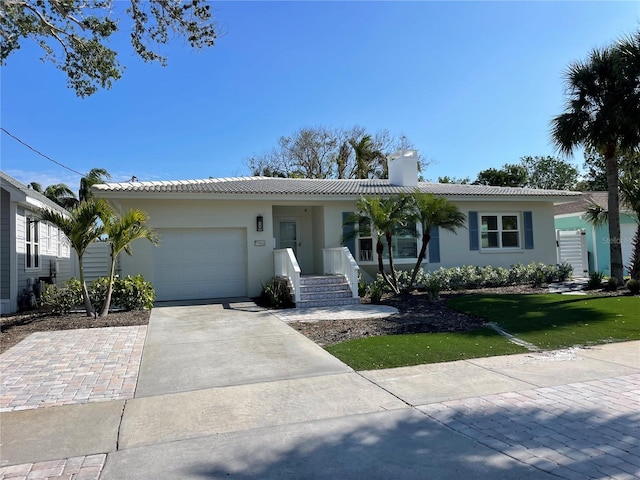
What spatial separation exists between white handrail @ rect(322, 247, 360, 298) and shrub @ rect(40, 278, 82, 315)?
6940 mm

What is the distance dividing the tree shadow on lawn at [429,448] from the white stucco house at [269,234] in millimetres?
7522

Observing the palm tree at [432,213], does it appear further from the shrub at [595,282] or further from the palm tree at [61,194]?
the palm tree at [61,194]

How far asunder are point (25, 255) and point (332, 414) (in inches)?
464

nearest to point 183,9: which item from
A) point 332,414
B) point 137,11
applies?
point 137,11

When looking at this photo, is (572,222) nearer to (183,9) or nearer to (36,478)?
(183,9)

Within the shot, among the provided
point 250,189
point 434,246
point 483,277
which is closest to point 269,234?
point 250,189

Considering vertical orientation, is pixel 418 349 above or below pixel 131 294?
below

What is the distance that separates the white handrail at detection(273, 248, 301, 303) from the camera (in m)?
11.6

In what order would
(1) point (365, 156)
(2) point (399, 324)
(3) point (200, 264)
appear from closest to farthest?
(2) point (399, 324), (3) point (200, 264), (1) point (365, 156)

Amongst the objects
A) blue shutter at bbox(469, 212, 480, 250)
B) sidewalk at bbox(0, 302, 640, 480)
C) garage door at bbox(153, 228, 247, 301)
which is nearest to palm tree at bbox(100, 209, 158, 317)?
garage door at bbox(153, 228, 247, 301)

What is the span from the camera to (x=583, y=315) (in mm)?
9602

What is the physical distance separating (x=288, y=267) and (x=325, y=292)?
1238mm

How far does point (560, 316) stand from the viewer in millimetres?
9523

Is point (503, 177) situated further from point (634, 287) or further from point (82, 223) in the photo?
point (82, 223)
